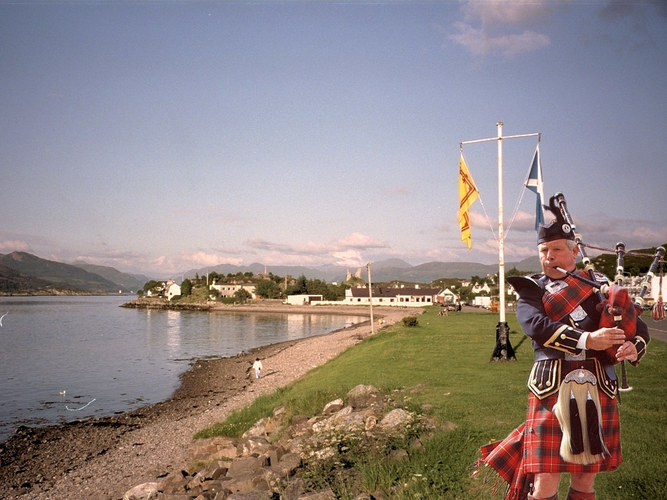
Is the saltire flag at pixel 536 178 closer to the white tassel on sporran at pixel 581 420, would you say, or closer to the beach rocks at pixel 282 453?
the beach rocks at pixel 282 453

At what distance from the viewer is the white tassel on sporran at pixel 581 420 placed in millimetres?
4359

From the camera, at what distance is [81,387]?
115 ft

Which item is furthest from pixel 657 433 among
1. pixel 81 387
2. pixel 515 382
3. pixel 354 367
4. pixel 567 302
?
pixel 81 387

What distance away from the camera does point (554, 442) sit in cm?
446

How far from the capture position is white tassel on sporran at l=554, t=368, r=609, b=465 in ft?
14.3

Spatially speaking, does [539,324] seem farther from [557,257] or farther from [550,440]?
[550,440]

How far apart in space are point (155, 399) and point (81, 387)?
7302 millimetres

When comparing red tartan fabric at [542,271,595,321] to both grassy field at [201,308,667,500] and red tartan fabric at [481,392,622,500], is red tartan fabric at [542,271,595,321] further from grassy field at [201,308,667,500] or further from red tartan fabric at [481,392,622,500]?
grassy field at [201,308,667,500]

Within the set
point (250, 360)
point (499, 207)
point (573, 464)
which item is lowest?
point (250, 360)

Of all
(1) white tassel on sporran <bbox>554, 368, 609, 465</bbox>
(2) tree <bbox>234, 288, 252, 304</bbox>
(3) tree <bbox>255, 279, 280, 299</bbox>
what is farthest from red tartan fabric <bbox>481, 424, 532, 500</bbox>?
(3) tree <bbox>255, 279, 280, 299</bbox>

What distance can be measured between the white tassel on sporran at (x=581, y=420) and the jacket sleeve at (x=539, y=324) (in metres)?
0.31

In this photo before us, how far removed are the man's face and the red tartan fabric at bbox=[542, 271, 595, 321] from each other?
5.6 inches

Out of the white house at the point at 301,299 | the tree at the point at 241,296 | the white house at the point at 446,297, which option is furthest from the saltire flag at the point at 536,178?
the tree at the point at 241,296

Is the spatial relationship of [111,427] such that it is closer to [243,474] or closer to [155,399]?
[155,399]
